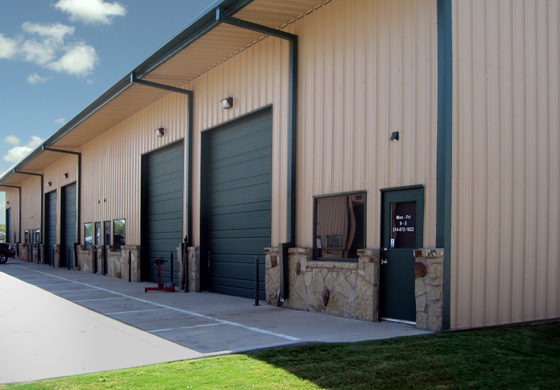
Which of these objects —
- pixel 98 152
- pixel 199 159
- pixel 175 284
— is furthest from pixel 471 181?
pixel 98 152

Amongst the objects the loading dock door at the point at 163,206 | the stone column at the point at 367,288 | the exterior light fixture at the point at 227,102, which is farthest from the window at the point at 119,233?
the stone column at the point at 367,288

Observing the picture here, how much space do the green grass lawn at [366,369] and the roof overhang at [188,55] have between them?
683 centimetres

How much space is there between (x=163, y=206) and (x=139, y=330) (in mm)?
9589

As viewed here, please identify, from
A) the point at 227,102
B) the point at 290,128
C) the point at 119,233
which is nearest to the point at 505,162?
the point at 290,128

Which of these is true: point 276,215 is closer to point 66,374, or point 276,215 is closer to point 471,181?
point 471,181

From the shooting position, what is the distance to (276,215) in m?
11.7

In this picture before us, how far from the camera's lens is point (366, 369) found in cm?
551

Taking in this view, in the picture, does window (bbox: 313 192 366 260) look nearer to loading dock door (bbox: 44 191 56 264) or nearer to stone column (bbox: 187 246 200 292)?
stone column (bbox: 187 246 200 292)

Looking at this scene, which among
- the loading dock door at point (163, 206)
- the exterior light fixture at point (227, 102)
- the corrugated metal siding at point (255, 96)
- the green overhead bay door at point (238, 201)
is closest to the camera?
the corrugated metal siding at point (255, 96)

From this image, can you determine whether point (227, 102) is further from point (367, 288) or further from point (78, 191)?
point (78, 191)

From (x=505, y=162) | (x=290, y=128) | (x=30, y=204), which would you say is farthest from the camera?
(x=30, y=204)

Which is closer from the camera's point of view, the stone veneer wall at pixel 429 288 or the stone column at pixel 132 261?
the stone veneer wall at pixel 429 288

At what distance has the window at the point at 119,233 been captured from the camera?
20952 millimetres

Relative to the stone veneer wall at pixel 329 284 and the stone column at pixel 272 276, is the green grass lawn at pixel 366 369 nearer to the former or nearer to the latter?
the stone veneer wall at pixel 329 284
